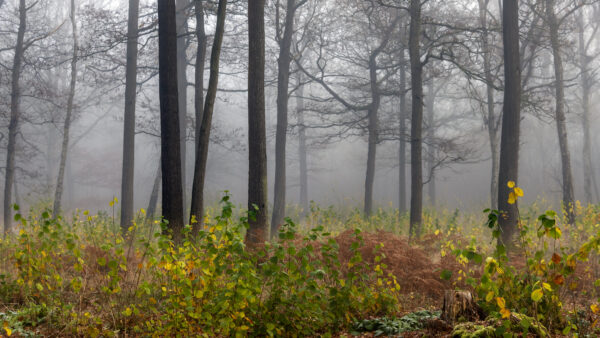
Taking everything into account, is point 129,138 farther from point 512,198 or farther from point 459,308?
point 512,198

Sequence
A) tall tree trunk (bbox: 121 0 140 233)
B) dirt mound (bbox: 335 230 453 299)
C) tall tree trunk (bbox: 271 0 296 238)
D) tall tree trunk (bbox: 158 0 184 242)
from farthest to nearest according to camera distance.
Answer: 1. tall tree trunk (bbox: 271 0 296 238)
2. tall tree trunk (bbox: 121 0 140 233)
3. tall tree trunk (bbox: 158 0 184 242)
4. dirt mound (bbox: 335 230 453 299)

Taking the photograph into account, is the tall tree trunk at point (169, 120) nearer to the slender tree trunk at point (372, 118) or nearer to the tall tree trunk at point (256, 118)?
the tall tree trunk at point (256, 118)

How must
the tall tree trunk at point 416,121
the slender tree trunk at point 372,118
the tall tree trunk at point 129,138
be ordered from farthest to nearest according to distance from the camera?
1. the slender tree trunk at point 372,118
2. the tall tree trunk at point 129,138
3. the tall tree trunk at point 416,121

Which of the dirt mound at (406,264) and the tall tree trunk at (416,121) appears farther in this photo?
the tall tree trunk at (416,121)

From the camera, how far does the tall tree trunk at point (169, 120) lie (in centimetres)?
723

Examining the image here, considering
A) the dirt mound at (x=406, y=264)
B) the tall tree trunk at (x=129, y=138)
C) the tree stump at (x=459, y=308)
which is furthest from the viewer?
the tall tree trunk at (x=129, y=138)

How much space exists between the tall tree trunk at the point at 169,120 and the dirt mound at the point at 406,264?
2806 millimetres

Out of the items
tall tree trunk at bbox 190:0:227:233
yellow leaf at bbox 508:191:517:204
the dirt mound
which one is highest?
tall tree trunk at bbox 190:0:227:233

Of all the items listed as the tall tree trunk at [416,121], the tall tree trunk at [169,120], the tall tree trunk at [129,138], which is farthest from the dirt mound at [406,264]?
the tall tree trunk at [129,138]

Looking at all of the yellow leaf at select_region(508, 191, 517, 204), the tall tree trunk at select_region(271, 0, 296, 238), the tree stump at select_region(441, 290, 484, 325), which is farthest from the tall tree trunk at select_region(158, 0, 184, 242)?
the yellow leaf at select_region(508, 191, 517, 204)

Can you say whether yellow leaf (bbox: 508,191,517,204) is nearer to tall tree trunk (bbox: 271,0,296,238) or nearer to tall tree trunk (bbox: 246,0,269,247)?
tall tree trunk (bbox: 246,0,269,247)

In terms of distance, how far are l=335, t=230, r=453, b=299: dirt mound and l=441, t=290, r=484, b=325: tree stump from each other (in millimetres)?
1922

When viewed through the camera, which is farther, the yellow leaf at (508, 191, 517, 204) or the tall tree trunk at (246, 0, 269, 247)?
the tall tree trunk at (246, 0, 269, 247)

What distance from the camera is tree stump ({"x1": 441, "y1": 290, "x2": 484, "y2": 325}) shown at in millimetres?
3611
